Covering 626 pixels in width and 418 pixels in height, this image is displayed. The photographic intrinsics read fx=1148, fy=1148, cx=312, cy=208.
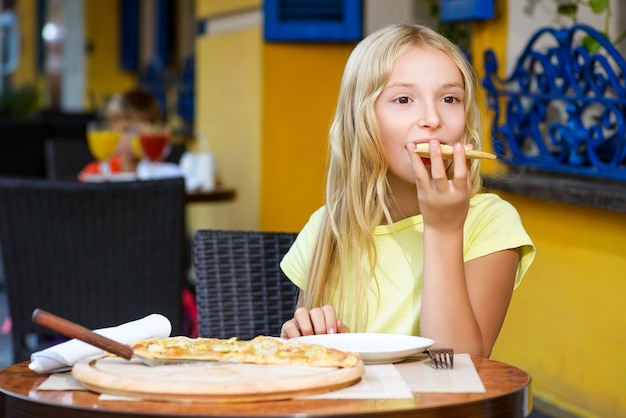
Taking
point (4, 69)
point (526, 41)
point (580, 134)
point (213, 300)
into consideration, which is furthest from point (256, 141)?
point (4, 69)

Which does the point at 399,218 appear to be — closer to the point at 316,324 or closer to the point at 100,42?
the point at 316,324

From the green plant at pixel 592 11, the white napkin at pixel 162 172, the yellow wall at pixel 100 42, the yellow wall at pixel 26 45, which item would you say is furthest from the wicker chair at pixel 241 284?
the yellow wall at pixel 26 45

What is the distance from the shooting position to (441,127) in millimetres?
1759

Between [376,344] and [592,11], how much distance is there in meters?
2.33

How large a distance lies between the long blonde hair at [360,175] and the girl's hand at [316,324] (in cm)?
23

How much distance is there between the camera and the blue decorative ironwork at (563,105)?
332cm

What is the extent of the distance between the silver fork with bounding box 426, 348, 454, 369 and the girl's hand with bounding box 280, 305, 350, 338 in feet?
0.79

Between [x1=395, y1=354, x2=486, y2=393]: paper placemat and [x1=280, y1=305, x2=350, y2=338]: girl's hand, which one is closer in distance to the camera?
[x1=395, y1=354, x2=486, y2=393]: paper placemat

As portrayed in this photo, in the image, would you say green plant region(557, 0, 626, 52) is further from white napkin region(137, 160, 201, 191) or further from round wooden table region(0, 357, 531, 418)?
round wooden table region(0, 357, 531, 418)

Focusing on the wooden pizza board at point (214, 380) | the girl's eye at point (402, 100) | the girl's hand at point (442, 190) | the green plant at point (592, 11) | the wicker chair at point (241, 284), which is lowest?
the wicker chair at point (241, 284)

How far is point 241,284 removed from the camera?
2.21 metres

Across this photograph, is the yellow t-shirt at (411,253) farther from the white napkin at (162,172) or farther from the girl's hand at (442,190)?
the white napkin at (162,172)

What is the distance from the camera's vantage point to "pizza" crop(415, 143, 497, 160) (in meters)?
1.56

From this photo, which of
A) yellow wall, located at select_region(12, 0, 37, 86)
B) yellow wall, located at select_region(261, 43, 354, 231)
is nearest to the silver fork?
yellow wall, located at select_region(261, 43, 354, 231)
